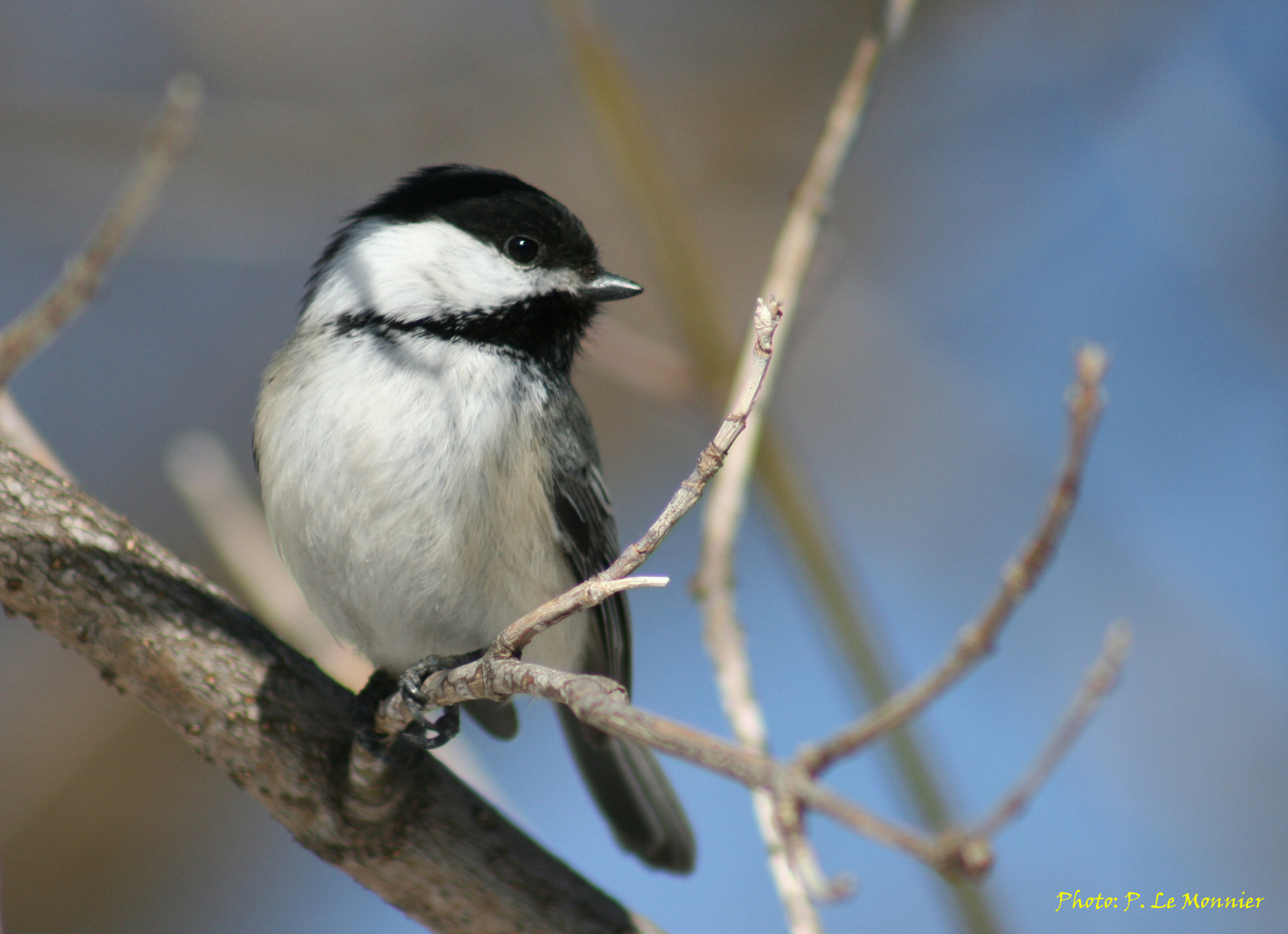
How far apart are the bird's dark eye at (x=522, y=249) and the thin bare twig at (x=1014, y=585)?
1.57 metres

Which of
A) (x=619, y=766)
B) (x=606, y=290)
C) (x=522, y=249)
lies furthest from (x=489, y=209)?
(x=619, y=766)

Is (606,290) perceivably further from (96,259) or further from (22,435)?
(22,435)

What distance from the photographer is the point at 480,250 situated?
9.89ft

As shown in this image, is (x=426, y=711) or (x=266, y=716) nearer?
(x=426, y=711)

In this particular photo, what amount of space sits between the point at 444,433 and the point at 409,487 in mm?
142

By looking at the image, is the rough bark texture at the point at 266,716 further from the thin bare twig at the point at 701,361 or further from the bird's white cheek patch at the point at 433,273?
the thin bare twig at the point at 701,361

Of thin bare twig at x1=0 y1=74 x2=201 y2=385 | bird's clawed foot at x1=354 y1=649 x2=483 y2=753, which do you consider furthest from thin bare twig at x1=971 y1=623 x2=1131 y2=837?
thin bare twig at x1=0 y1=74 x2=201 y2=385

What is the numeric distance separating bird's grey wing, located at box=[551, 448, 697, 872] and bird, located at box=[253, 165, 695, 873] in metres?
0.01

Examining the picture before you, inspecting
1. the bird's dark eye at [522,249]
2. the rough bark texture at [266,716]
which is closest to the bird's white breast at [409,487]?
the rough bark texture at [266,716]

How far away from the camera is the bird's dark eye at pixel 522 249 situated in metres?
3.04

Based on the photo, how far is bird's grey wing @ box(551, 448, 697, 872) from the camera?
3.05 metres

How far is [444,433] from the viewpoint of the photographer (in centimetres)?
254

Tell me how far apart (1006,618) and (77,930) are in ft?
16.2

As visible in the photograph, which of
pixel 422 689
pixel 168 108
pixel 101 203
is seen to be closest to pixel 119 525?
pixel 422 689
